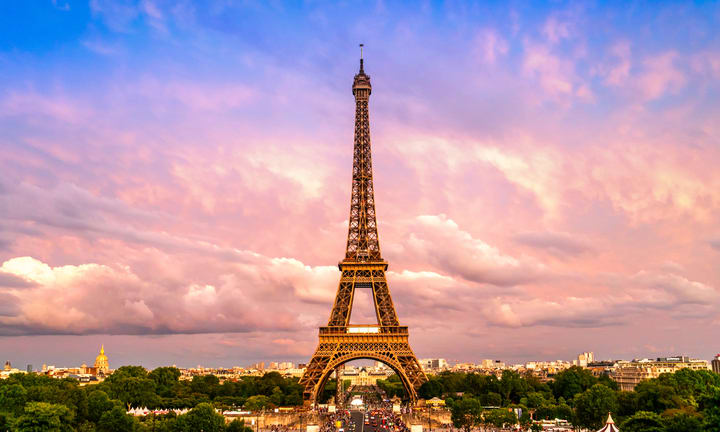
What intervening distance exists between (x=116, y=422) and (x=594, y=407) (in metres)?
55.8

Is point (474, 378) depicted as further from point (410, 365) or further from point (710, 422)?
point (710, 422)

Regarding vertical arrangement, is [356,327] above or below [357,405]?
above

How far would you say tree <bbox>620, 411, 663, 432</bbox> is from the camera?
56094 millimetres

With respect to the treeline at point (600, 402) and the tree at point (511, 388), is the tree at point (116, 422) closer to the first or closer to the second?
the treeline at point (600, 402)

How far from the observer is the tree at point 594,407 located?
80125 mm

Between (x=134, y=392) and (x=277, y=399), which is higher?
(x=134, y=392)

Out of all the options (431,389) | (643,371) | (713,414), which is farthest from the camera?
(643,371)

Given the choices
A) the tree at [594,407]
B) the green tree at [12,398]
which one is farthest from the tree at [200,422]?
the tree at [594,407]

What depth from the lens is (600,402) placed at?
80.6 meters

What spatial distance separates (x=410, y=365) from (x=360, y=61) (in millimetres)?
52813

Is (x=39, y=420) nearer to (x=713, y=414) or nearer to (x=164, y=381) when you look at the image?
(x=713, y=414)

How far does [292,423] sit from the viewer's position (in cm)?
10225

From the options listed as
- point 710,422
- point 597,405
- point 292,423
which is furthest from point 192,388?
A: point 710,422

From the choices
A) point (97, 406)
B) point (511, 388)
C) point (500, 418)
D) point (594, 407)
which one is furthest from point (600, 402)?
point (97, 406)
